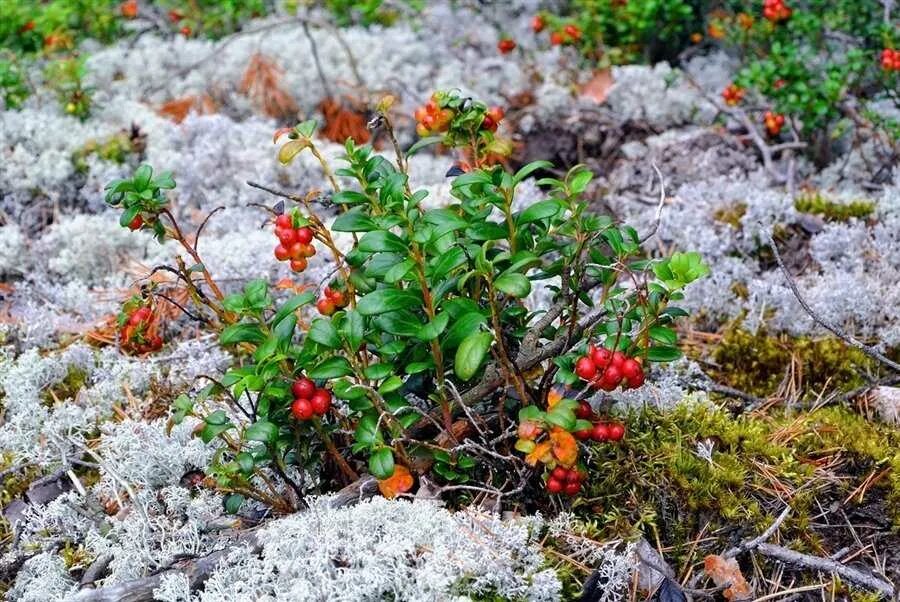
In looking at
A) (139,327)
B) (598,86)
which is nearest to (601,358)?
(139,327)

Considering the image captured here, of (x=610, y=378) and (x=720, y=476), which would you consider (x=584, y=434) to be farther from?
(x=720, y=476)

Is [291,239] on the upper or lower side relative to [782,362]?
upper

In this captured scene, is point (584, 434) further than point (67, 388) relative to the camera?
No

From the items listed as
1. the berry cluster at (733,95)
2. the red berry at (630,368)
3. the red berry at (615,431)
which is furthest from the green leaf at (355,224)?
the berry cluster at (733,95)

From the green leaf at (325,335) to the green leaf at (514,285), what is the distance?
47cm

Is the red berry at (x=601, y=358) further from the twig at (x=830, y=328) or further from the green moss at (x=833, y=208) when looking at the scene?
the green moss at (x=833, y=208)

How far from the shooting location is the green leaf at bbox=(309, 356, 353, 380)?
240 cm

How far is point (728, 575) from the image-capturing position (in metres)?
2.52

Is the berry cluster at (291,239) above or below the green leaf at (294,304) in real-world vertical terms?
above

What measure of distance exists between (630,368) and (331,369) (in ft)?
2.69

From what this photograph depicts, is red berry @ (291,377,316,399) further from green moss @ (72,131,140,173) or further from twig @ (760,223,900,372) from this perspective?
green moss @ (72,131,140,173)

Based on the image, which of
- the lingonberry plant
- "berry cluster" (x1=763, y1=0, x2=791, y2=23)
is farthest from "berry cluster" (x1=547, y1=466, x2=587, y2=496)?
"berry cluster" (x1=763, y1=0, x2=791, y2=23)

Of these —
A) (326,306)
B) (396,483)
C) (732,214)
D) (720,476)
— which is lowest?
(732,214)

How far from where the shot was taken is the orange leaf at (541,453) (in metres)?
2.39
